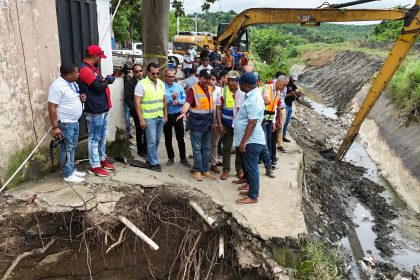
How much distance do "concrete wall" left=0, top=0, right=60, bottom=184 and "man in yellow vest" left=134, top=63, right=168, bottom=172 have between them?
1.21 m

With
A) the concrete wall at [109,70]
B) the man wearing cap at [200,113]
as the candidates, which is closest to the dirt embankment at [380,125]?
the man wearing cap at [200,113]

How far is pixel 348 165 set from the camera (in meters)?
10.6

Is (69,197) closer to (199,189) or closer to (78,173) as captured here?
(78,173)

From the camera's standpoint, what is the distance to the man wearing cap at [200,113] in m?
5.56

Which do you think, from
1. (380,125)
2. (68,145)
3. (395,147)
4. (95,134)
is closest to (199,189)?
(95,134)

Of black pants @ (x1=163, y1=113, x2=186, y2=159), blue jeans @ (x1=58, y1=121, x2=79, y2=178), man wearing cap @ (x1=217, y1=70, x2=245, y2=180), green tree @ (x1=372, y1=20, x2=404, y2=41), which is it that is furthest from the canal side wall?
green tree @ (x1=372, y1=20, x2=404, y2=41)

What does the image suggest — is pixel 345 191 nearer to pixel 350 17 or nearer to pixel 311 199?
pixel 311 199

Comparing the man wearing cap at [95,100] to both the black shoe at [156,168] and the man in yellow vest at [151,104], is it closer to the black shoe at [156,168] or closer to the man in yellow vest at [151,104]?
the man in yellow vest at [151,104]

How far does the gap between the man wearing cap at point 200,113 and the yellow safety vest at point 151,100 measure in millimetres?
357

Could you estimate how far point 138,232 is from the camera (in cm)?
430

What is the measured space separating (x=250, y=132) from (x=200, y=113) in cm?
110

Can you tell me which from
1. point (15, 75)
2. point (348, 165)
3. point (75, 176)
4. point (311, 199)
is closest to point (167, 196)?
point (75, 176)

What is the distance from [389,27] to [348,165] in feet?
96.3

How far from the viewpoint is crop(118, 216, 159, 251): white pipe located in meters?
4.19
